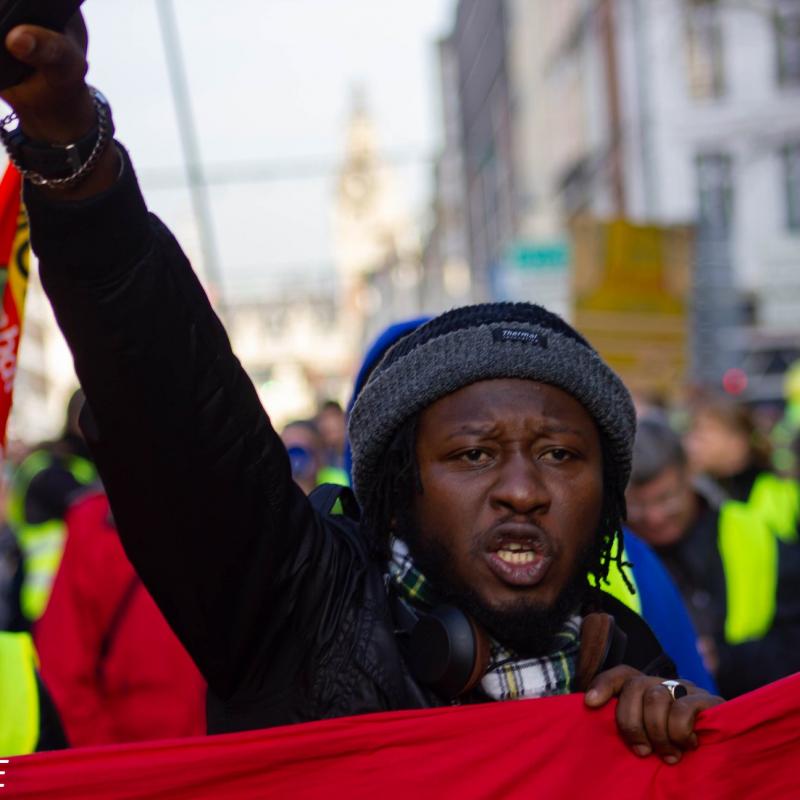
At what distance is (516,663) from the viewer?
231 cm

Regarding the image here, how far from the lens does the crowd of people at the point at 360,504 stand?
6.04ft

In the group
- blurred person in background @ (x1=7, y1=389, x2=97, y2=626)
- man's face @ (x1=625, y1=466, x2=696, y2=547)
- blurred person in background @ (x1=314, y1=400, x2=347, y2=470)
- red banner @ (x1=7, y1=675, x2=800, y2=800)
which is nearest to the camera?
red banner @ (x1=7, y1=675, x2=800, y2=800)

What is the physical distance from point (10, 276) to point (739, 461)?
4.94 metres

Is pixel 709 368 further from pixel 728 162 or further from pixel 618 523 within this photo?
pixel 728 162

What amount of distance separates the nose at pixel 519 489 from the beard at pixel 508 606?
0.11m

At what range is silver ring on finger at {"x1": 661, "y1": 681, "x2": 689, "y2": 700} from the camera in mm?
2206

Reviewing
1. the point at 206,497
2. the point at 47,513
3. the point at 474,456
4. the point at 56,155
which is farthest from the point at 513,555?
the point at 47,513

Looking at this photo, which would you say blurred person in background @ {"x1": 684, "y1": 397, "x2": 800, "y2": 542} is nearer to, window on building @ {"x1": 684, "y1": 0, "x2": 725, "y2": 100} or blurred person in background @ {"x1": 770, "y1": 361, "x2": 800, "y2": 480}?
blurred person in background @ {"x1": 770, "y1": 361, "x2": 800, "y2": 480}

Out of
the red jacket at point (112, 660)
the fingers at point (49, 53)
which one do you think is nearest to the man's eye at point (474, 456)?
the fingers at point (49, 53)

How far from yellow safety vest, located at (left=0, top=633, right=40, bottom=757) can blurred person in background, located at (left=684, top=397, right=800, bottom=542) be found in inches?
178

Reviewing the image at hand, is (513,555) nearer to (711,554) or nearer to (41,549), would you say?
(711,554)

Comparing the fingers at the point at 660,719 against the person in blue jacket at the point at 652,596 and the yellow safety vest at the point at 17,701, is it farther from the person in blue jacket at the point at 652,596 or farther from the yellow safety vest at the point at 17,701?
the yellow safety vest at the point at 17,701

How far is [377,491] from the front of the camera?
2398 millimetres

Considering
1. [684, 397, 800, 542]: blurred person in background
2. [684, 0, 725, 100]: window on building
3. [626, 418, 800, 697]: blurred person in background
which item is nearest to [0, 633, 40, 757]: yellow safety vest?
[626, 418, 800, 697]: blurred person in background
